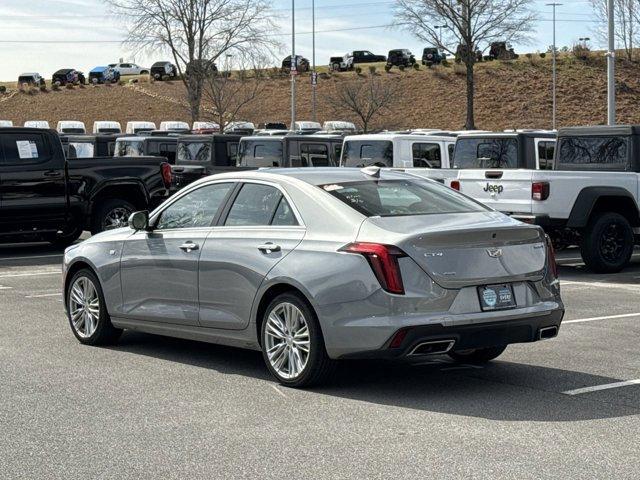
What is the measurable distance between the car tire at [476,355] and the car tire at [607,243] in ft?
23.2

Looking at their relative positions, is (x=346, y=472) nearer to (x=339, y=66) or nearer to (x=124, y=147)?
(x=124, y=147)

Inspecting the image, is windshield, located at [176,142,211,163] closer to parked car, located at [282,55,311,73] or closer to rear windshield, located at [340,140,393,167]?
rear windshield, located at [340,140,393,167]

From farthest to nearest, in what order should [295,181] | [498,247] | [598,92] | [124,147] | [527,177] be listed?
1. [598,92]
2. [124,147]
3. [527,177]
4. [295,181]
5. [498,247]

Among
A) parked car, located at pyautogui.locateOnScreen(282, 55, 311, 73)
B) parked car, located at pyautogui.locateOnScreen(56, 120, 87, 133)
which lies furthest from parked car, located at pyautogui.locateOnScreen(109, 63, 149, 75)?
parked car, located at pyautogui.locateOnScreen(56, 120, 87, 133)

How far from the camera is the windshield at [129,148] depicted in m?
29.1

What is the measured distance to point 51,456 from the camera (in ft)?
19.5

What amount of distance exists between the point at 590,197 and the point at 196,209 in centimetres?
775

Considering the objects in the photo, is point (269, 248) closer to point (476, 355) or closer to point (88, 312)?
point (476, 355)

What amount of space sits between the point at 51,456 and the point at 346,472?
1616mm

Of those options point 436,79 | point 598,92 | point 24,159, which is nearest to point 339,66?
point 436,79

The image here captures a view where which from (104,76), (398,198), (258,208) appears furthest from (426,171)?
(104,76)

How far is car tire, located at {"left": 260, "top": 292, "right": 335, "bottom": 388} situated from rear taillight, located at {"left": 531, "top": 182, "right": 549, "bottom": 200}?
806 centimetres

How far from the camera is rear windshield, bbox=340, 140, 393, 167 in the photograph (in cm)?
2031

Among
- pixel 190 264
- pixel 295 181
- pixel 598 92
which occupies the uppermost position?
pixel 598 92
